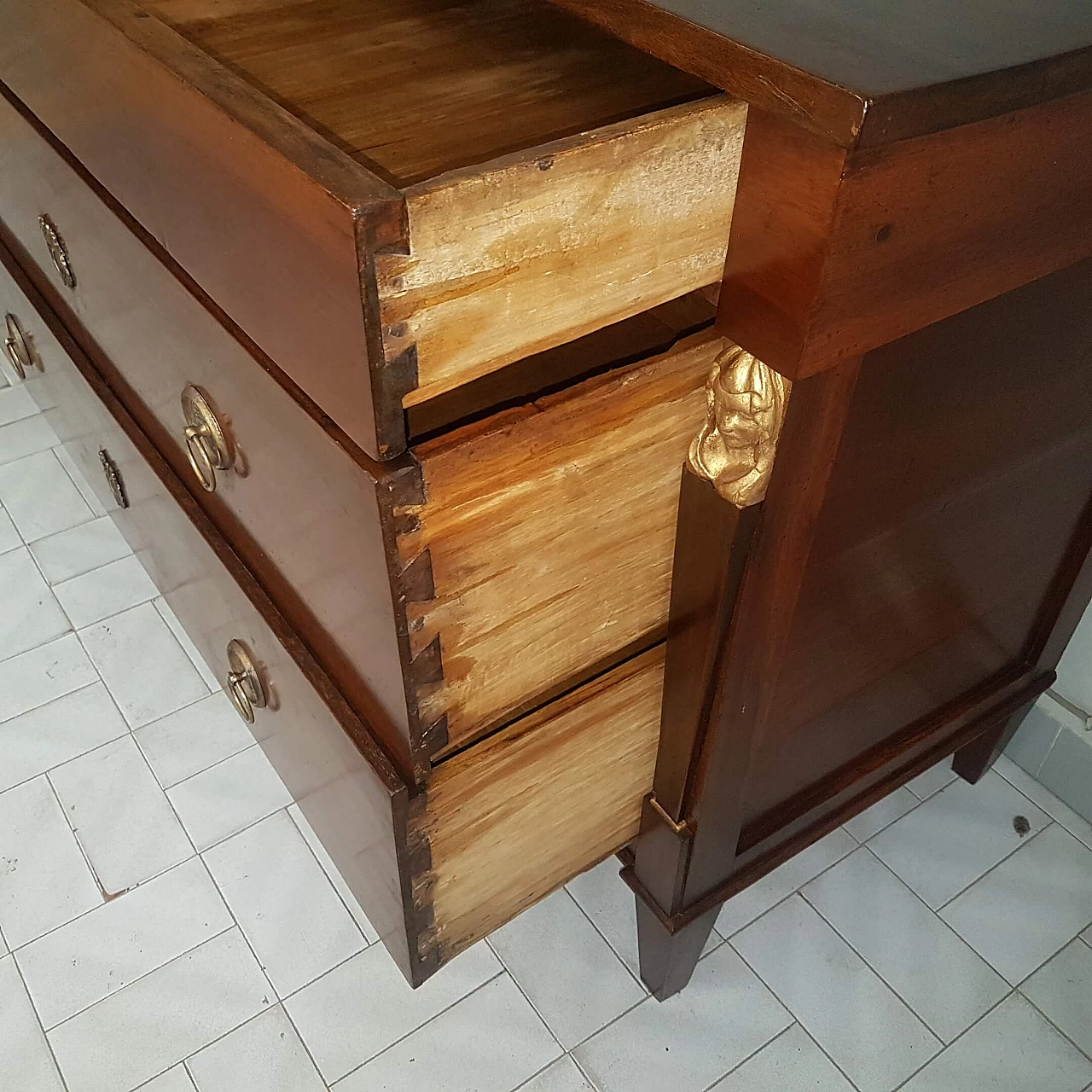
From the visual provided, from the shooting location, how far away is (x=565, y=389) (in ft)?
1.56

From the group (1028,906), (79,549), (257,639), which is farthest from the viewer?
(79,549)

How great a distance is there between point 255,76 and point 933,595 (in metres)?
0.55

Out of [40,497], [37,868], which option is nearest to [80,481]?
[40,497]

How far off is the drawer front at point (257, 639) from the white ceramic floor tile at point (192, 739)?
160mm

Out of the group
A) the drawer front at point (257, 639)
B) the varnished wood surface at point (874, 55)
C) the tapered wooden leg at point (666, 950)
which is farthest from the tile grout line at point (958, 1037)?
the varnished wood surface at point (874, 55)

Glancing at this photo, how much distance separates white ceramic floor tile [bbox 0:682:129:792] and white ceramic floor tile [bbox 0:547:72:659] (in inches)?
4.4

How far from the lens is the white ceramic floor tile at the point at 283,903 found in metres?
1.00

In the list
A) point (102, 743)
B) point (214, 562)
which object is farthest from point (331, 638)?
point (102, 743)

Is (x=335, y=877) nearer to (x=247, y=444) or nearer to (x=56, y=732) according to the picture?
(x=56, y=732)

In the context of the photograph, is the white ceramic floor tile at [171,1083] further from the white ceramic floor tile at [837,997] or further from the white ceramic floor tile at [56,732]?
the white ceramic floor tile at [837,997]

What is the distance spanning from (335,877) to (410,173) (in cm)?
85

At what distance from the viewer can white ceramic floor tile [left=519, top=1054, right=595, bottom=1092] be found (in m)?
0.91

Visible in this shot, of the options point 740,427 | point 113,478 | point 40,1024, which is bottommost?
point 40,1024

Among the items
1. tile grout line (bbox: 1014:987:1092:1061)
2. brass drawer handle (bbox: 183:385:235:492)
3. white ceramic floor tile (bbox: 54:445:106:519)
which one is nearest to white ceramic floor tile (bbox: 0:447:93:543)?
white ceramic floor tile (bbox: 54:445:106:519)
